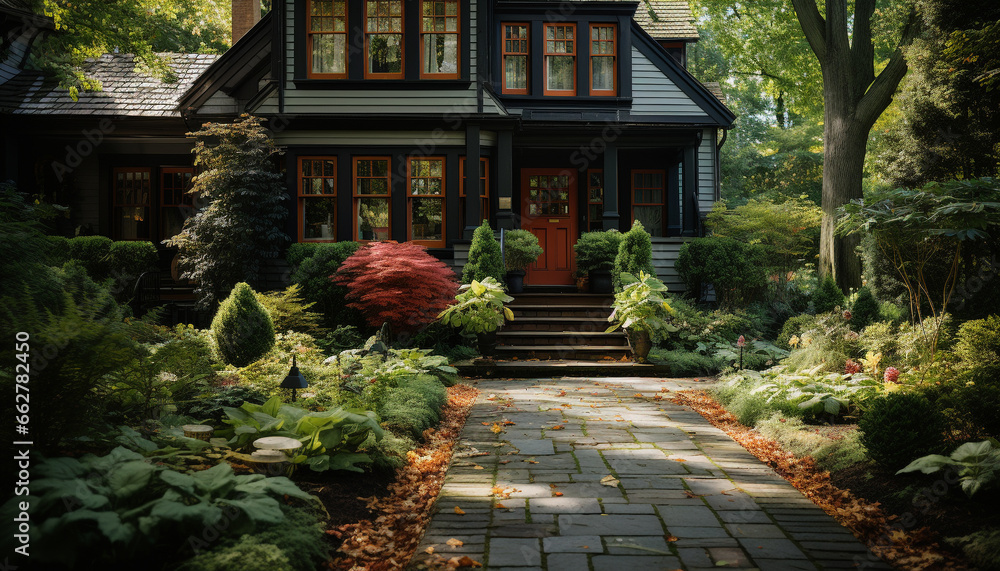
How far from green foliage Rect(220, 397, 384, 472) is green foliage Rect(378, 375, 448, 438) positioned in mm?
1164

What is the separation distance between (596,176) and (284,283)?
7929 millimetres

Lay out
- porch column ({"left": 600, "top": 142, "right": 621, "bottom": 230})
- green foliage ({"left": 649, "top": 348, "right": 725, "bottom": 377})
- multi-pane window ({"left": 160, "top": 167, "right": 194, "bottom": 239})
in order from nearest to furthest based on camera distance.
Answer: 1. green foliage ({"left": 649, "top": 348, "right": 725, "bottom": 377})
2. porch column ({"left": 600, "top": 142, "right": 621, "bottom": 230})
3. multi-pane window ({"left": 160, "top": 167, "right": 194, "bottom": 239})

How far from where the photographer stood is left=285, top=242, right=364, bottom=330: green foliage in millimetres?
11227

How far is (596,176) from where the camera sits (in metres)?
16.0

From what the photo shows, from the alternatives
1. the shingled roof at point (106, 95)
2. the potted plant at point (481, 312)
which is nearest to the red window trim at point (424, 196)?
the potted plant at point (481, 312)

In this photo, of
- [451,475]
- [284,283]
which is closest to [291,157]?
[284,283]

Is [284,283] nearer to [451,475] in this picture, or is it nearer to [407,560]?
[451,475]

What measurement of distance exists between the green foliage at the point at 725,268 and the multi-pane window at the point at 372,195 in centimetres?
634

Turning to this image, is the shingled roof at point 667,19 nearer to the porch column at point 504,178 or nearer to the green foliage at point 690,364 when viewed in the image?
the porch column at point 504,178

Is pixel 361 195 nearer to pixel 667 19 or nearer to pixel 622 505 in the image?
pixel 667 19

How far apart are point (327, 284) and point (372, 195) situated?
2871 mm

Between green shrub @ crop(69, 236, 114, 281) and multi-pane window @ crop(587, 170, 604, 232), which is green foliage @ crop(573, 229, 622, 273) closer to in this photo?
multi-pane window @ crop(587, 170, 604, 232)

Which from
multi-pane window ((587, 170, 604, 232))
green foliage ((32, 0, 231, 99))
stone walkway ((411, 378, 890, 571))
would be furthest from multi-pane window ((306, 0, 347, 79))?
stone walkway ((411, 378, 890, 571))

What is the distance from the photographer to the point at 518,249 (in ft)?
41.9
